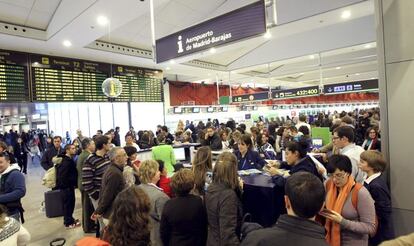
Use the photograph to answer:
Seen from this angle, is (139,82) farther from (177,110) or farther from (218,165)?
(218,165)

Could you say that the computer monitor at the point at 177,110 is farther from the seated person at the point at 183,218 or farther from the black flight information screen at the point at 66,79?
the seated person at the point at 183,218

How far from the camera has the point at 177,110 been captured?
13734 millimetres

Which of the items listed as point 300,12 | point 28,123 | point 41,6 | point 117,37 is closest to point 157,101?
point 117,37

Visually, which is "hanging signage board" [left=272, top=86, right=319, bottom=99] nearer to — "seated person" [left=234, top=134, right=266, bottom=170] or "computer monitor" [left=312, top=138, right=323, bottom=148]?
"computer monitor" [left=312, top=138, right=323, bottom=148]

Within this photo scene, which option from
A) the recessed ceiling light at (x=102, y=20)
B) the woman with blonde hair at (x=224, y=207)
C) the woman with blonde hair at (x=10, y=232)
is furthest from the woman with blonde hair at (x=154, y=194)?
the recessed ceiling light at (x=102, y=20)

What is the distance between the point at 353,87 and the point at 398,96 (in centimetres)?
890

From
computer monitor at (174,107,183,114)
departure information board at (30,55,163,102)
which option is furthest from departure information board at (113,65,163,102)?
computer monitor at (174,107,183,114)

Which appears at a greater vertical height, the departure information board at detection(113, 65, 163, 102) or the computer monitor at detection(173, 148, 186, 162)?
the departure information board at detection(113, 65, 163, 102)

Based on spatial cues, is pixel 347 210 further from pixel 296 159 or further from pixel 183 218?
pixel 183 218

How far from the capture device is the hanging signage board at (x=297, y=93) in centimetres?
1088

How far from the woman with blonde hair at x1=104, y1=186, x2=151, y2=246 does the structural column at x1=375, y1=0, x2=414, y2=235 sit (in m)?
2.25

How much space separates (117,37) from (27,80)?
2420 mm

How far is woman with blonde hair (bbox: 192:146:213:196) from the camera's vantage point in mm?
2830

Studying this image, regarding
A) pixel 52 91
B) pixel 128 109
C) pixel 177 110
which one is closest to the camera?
pixel 52 91
